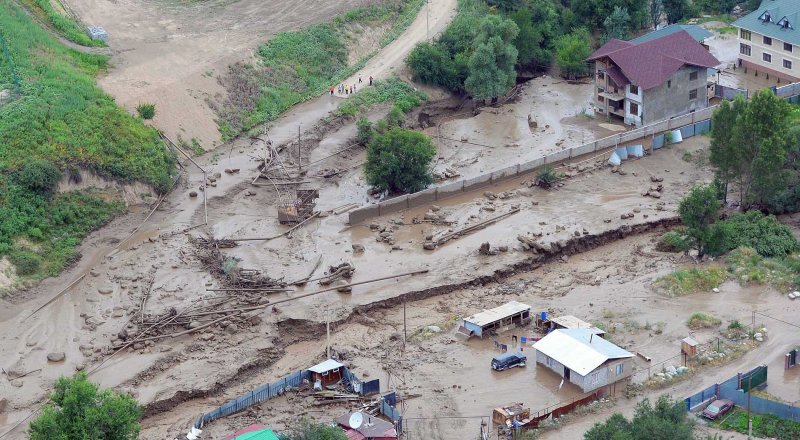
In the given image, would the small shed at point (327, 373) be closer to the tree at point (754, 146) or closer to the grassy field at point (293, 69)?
the tree at point (754, 146)

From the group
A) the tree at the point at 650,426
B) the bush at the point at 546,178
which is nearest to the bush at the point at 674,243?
the bush at the point at 546,178

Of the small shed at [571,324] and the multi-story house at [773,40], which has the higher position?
the multi-story house at [773,40]

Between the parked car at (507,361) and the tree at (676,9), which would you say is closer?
the parked car at (507,361)

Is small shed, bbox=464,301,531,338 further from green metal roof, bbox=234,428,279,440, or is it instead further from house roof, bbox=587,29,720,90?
house roof, bbox=587,29,720,90

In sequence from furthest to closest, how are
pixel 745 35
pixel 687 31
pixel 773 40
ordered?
pixel 687 31
pixel 745 35
pixel 773 40

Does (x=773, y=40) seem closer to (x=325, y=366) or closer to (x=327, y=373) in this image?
(x=325, y=366)

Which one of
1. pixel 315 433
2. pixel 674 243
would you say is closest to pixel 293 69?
pixel 674 243
